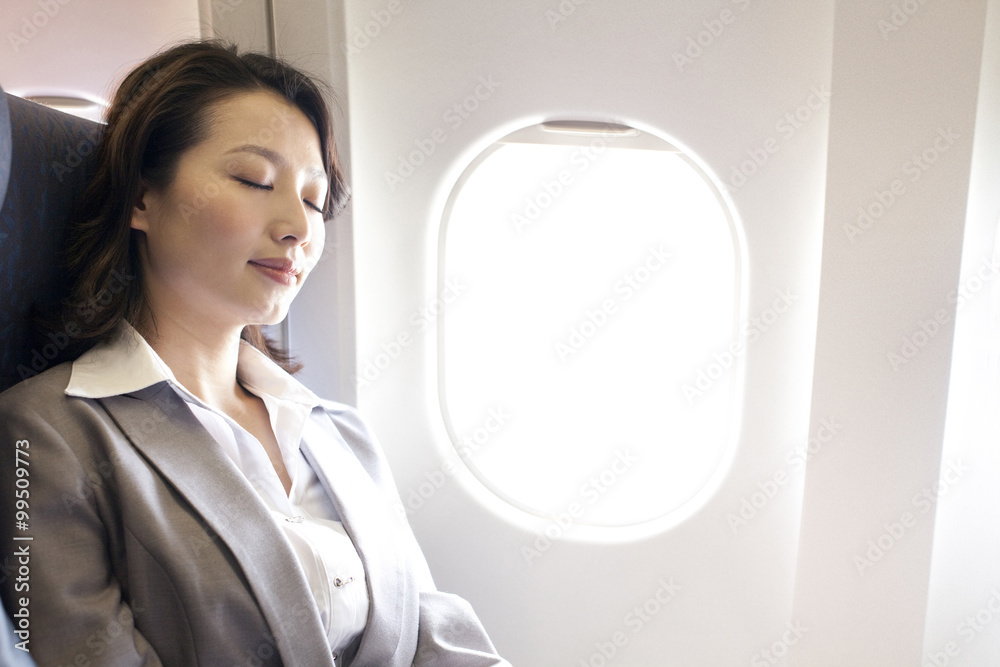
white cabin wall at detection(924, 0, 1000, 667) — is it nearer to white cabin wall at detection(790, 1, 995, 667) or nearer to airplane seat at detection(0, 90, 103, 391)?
white cabin wall at detection(790, 1, 995, 667)

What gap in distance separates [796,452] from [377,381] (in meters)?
0.97

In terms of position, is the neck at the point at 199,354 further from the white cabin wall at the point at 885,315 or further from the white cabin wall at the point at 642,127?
the white cabin wall at the point at 885,315

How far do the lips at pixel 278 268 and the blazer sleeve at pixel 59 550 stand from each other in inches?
15.0

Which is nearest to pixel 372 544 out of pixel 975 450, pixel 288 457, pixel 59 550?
pixel 288 457

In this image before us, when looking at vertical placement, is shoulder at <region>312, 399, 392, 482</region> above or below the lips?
below

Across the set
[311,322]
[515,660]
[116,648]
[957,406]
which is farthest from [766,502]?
[116,648]

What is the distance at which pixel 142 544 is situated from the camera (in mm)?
998

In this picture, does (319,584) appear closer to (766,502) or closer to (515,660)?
(515,660)

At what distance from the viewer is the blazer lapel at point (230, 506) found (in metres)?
1.05

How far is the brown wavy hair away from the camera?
3.79ft

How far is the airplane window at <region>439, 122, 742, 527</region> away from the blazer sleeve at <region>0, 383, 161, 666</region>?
84 cm

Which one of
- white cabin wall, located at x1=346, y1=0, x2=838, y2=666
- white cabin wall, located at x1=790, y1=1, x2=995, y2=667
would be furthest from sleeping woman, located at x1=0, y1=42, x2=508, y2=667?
white cabin wall, located at x1=790, y1=1, x2=995, y2=667

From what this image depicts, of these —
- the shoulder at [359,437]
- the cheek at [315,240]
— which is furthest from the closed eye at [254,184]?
the shoulder at [359,437]

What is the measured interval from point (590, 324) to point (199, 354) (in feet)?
2.80
